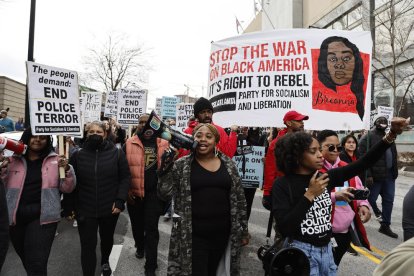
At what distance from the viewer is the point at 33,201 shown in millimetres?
3275

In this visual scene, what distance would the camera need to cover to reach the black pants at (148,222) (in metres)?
4.17

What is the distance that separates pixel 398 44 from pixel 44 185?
62.4 feet

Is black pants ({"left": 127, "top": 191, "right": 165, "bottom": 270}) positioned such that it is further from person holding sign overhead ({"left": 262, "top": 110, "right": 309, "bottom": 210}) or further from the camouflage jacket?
A: the camouflage jacket

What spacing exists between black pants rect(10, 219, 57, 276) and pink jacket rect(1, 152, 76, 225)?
9cm

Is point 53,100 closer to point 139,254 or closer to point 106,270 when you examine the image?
point 106,270

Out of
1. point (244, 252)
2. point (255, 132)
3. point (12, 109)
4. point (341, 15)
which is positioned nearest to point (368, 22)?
point (341, 15)

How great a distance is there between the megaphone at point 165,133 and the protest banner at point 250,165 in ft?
10.0

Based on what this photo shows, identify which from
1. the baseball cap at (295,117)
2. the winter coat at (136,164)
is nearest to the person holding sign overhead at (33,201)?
the winter coat at (136,164)

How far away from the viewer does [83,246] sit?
376 centimetres

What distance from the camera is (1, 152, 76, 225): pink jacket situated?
3.18 metres

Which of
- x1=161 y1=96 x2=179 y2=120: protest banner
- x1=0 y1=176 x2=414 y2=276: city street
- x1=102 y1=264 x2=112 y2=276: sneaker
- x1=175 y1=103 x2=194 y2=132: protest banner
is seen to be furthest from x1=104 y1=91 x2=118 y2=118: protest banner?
x1=102 y1=264 x2=112 y2=276: sneaker

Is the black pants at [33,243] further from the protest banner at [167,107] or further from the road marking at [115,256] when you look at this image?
the protest banner at [167,107]

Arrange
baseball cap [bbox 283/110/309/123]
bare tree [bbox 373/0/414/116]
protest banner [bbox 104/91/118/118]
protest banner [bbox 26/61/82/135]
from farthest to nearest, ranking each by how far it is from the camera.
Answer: bare tree [bbox 373/0/414/116], protest banner [bbox 104/91/118/118], baseball cap [bbox 283/110/309/123], protest banner [bbox 26/61/82/135]

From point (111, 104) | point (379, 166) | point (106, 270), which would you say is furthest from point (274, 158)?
point (111, 104)
